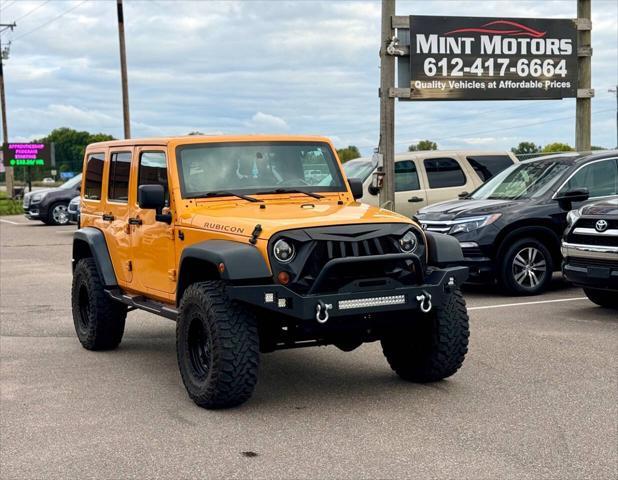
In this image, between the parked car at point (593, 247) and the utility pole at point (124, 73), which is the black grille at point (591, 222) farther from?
the utility pole at point (124, 73)

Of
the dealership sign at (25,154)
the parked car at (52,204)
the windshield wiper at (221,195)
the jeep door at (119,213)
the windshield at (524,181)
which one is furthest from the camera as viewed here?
the dealership sign at (25,154)

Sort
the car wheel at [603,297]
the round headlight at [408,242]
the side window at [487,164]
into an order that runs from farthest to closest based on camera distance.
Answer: the side window at [487,164], the car wheel at [603,297], the round headlight at [408,242]

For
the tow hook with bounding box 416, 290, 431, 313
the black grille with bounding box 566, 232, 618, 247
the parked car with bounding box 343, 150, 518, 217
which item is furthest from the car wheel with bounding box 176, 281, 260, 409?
the parked car with bounding box 343, 150, 518, 217

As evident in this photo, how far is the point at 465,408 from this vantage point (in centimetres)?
646

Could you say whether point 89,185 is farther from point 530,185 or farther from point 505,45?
point 505,45

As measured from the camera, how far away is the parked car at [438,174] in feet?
53.7

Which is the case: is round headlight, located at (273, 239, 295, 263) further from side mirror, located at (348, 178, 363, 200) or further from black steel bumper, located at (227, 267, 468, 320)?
side mirror, located at (348, 178, 363, 200)

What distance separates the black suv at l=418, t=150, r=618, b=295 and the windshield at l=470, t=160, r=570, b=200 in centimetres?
1

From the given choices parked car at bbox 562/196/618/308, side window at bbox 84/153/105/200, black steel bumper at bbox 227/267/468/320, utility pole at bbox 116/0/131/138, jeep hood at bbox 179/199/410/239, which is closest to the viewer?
black steel bumper at bbox 227/267/468/320

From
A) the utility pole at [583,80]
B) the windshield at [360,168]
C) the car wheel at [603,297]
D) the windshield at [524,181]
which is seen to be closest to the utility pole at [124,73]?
the windshield at [360,168]

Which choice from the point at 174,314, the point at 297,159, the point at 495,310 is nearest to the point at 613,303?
the point at 495,310

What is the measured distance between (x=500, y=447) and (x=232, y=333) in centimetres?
189

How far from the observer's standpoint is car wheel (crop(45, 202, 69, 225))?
1173 inches

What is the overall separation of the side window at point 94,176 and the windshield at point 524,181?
557 centimetres
